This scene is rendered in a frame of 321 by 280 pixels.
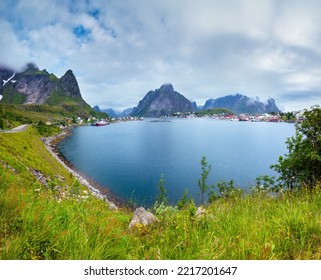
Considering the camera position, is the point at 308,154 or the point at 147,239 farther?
the point at 308,154

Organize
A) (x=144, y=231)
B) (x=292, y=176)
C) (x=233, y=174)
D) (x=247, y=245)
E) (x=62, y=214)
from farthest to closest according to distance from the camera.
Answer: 1. (x=233, y=174)
2. (x=292, y=176)
3. (x=144, y=231)
4. (x=62, y=214)
5. (x=247, y=245)

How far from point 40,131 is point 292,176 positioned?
118053 millimetres

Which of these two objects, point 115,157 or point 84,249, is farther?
point 115,157

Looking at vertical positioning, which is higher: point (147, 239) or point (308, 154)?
point (308, 154)

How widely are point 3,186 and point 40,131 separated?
12093 cm

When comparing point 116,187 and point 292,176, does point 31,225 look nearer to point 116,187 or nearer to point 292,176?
point 292,176

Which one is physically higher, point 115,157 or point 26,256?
point 26,256

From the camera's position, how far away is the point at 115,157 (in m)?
76.7

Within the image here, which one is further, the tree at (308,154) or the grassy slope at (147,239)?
the tree at (308,154)

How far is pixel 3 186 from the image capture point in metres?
5.97

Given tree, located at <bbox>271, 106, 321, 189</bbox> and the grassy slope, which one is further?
tree, located at <bbox>271, 106, 321, 189</bbox>

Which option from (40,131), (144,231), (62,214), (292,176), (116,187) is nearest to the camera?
(62,214)
